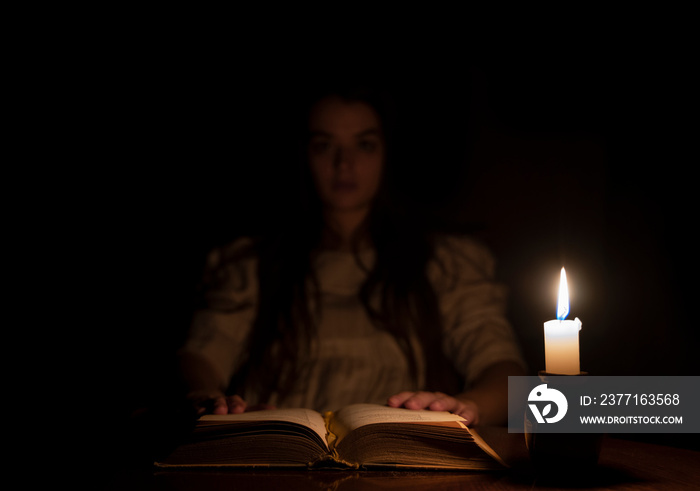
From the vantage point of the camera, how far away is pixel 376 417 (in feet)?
2.60

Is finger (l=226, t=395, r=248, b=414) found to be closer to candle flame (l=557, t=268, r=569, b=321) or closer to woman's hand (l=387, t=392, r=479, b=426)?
woman's hand (l=387, t=392, r=479, b=426)

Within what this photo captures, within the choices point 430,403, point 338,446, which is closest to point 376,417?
point 338,446

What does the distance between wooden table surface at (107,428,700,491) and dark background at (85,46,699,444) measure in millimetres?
805

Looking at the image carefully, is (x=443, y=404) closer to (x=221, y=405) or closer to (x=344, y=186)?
(x=221, y=405)

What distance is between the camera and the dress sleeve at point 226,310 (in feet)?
5.20

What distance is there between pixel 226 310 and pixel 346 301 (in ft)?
1.12

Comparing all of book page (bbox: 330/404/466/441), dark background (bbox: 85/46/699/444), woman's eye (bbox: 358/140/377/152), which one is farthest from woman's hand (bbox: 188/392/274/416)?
woman's eye (bbox: 358/140/377/152)

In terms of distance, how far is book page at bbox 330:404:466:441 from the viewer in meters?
0.78

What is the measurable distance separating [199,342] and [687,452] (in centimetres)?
115

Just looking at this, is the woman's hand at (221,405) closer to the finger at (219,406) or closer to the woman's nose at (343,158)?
the finger at (219,406)

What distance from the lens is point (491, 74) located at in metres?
1.83

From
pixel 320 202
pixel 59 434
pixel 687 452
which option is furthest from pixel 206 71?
pixel 687 452

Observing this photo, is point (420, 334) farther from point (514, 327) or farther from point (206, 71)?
point (206, 71)

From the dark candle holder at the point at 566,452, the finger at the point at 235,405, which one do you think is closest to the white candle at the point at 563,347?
the dark candle holder at the point at 566,452
